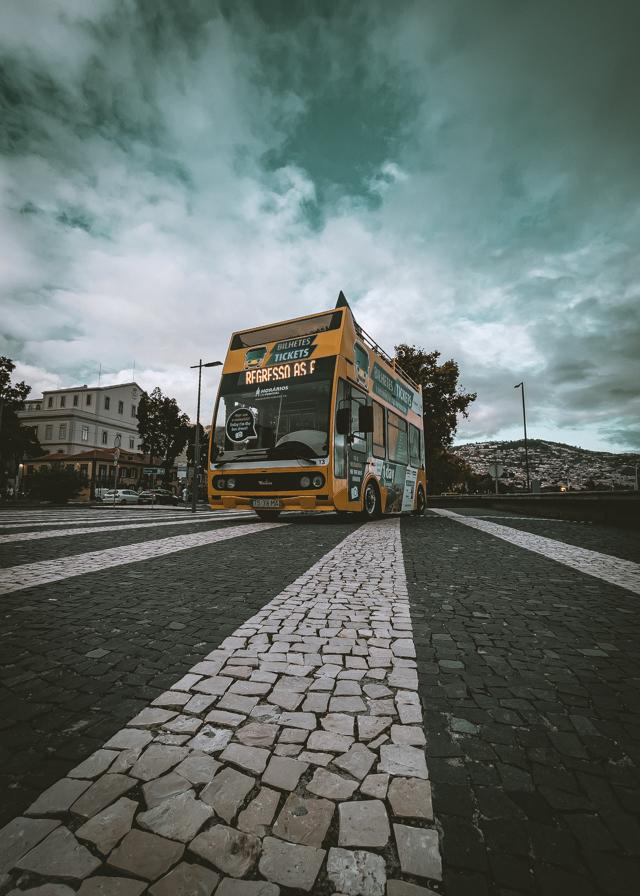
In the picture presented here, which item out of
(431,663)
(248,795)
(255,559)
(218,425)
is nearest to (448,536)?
(255,559)

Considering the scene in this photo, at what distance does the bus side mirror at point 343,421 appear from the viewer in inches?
326

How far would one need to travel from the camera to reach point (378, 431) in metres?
10.6

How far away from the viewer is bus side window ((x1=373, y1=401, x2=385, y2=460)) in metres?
10.3

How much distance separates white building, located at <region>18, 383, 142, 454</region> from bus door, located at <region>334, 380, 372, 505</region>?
5130 centimetres

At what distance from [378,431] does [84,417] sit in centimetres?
5463

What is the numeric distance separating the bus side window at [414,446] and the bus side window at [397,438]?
580mm

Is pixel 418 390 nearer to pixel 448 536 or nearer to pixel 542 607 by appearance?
pixel 448 536

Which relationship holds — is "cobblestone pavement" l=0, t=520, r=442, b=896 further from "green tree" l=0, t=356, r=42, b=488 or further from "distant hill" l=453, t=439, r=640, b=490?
"distant hill" l=453, t=439, r=640, b=490

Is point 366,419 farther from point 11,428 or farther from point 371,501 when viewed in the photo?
point 11,428

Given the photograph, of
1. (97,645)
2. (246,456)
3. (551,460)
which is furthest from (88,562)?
(551,460)

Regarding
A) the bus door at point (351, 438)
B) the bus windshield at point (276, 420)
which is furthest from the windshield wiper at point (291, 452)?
the bus door at point (351, 438)

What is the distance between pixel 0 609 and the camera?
2.92 meters

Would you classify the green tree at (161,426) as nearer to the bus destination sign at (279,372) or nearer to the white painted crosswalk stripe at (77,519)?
the white painted crosswalk stripe at (77,519)

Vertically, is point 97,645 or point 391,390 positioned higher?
point 391,390
